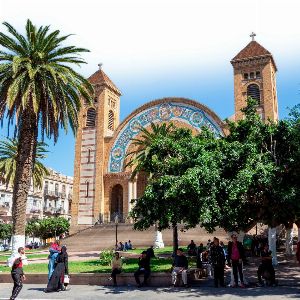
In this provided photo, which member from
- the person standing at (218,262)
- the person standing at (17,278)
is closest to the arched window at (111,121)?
the person standing at (218,262)

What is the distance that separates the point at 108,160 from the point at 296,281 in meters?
32.7

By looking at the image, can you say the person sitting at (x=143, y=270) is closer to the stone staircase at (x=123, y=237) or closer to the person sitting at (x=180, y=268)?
the person sitting at (x=180, y=268)

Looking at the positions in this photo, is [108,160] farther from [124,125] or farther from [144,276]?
[144,276]

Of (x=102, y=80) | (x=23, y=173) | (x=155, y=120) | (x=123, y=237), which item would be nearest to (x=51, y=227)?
(x=123, y=237)

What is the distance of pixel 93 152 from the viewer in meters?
44.9

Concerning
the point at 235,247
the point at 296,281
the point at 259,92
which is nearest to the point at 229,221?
the point at 235,247

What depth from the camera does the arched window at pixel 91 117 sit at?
46.0 meters

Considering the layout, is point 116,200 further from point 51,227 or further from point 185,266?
point 185,266

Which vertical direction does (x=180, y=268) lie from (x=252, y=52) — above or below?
below

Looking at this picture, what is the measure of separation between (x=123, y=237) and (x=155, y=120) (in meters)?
13.3

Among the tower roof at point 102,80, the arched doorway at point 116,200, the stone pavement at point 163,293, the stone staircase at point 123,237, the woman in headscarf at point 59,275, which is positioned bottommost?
the stone pavement at point 163,293

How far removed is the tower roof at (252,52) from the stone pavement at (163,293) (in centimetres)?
3133

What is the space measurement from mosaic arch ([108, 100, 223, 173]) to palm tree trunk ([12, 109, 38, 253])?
2196 centimetres

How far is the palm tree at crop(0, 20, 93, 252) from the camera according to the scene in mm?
19922
